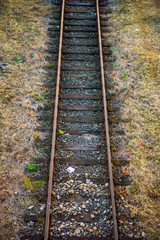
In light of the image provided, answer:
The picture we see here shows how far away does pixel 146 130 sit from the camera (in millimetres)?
5934

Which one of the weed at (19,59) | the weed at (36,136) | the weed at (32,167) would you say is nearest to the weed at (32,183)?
the weed at (32,167)

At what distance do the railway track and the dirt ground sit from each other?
0.24 m

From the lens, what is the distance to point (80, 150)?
17.6 feet

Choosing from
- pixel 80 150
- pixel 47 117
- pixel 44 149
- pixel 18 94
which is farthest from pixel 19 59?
pixel 80 150

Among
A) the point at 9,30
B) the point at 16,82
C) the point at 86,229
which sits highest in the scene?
the point at 9,30

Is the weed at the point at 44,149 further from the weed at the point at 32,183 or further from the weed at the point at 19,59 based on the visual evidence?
the weed at the point at 19,59

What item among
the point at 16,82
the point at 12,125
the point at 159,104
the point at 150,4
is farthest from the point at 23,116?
the point at 150,4

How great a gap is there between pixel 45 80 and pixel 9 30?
3344mm

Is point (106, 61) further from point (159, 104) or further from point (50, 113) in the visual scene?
point (50, 113)

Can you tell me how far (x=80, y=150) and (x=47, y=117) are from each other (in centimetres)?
133

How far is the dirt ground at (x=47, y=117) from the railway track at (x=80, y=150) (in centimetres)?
24

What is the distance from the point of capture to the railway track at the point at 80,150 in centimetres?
421

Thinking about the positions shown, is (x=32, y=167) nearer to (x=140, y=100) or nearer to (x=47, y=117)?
(x=47, y=117)

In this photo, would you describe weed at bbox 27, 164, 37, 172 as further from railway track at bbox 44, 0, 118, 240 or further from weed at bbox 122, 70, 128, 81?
weed at bbox 122, 70, 128, 81
